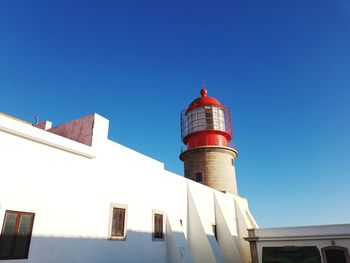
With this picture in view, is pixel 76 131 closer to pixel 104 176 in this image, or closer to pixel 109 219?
pixel 104 176

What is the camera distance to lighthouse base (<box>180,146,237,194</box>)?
19.1m

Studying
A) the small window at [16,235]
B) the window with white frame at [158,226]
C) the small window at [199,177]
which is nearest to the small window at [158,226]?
the window with white frame at [158,226]

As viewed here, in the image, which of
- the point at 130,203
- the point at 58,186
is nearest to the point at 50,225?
the point at 58,186

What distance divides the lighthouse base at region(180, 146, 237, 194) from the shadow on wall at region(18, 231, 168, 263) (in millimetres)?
8416

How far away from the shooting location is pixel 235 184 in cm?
2041

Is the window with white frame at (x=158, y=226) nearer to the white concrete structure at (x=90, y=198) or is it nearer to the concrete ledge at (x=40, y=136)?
the white concrete structure at (x=90, y=198)

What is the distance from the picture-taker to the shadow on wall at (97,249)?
6699 millimetres

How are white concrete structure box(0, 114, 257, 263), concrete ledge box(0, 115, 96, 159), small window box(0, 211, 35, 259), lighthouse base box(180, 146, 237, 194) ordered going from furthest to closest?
lighthouse base box(180, 146, 237, 194), white concrete structure box(0, 114, 257, 263), concrete ledge box(0, 115, 96, 159), small window box(0, 211, 35, 259)

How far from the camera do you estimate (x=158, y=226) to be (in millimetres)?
11266

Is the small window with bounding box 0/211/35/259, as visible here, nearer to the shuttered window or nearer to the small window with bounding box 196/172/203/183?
the shuttered window

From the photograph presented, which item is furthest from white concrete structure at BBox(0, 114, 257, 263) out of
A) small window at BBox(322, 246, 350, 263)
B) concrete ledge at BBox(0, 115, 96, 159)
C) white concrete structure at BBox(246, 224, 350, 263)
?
small window at BBox(322, 246, 350, 263)

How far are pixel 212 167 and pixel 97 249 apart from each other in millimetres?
12216

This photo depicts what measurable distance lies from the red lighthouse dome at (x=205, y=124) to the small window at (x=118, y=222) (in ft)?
36.3

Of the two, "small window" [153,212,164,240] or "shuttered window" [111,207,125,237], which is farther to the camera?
"small window" [153,212,164,240]
